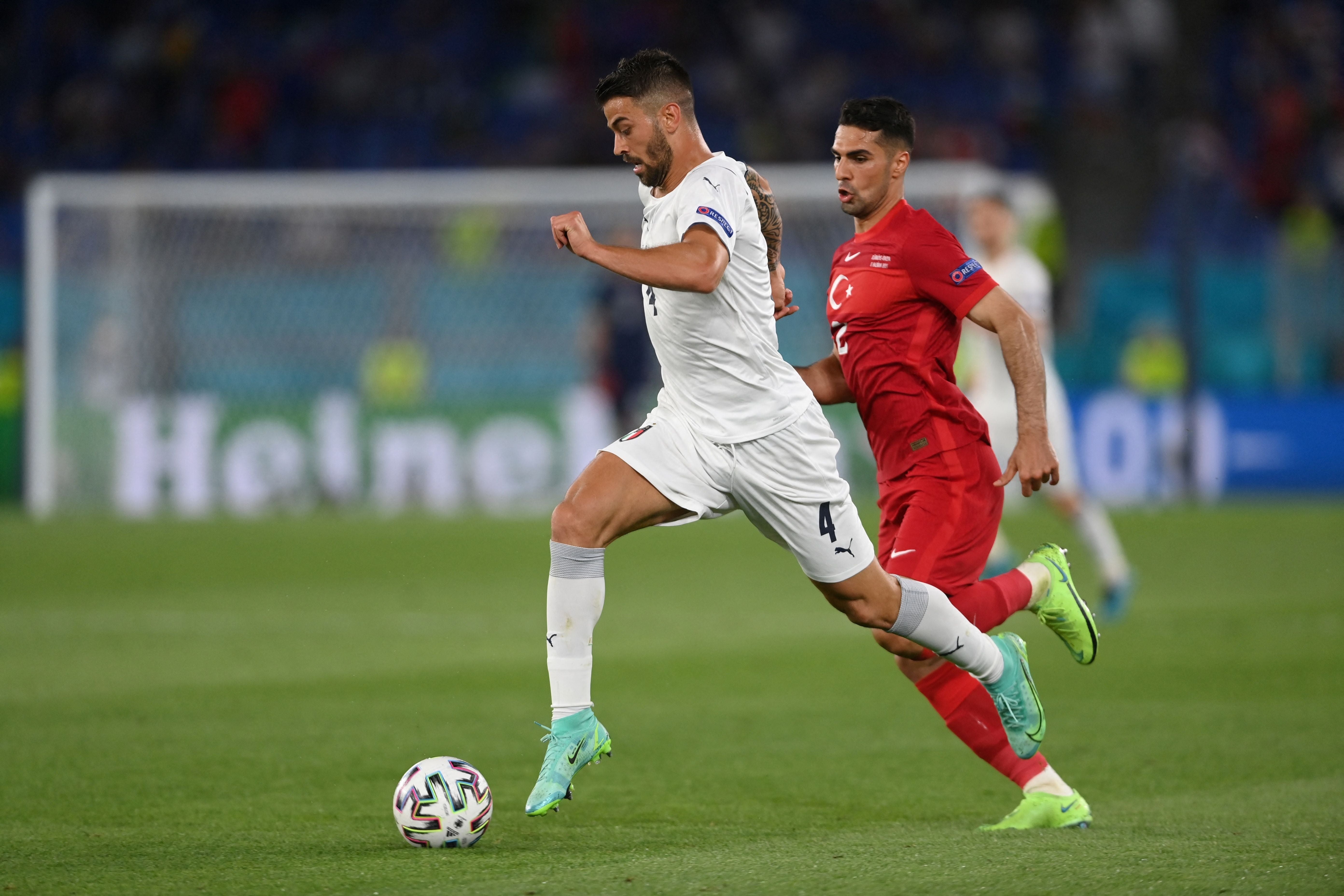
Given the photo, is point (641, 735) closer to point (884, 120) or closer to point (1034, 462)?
point (1034, 462)

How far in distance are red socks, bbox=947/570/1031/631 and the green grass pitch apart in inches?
23.9

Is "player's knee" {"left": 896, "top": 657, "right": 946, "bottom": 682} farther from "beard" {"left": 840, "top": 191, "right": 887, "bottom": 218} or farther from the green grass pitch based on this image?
"beard" {"left": 840, "top": 191, "right": 887, "bottom": 218}

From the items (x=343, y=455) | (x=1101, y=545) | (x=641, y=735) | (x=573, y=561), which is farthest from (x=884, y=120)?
(x=343, y=455)

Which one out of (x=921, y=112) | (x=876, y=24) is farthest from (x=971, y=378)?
(x=876, y=24)

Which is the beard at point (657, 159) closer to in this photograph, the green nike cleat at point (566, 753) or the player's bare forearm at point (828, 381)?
the player's bare forearm at point (828, 381)

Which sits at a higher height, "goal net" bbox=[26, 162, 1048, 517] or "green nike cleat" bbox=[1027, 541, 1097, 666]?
"goal net" bbox=[26, 162, 1048, 517]

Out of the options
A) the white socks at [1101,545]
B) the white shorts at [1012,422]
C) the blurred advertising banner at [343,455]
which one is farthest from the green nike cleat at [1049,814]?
the blurred advertising banner at [343,455]

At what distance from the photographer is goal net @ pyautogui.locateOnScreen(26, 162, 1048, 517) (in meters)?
18.0

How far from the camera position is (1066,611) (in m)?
5.64

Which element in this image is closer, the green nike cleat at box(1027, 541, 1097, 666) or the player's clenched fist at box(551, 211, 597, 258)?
the player's clenched fist at box(551, 211, 597, 258)

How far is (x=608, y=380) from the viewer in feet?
58.9

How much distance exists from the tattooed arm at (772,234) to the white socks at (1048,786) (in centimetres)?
156

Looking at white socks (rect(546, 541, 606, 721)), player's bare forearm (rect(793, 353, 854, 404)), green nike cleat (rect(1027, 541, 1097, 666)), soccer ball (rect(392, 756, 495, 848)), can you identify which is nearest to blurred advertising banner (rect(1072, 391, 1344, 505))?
green nike cleat (rect(1027, 541, 1097, 666))

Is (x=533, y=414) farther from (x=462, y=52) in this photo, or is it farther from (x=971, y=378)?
(x=462, y=52)
